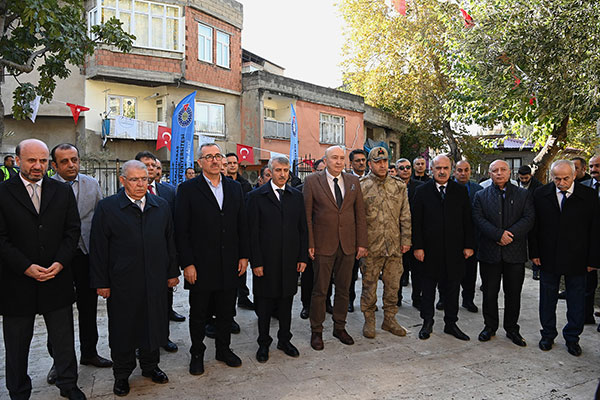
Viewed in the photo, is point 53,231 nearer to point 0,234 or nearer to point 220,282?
point 0,234

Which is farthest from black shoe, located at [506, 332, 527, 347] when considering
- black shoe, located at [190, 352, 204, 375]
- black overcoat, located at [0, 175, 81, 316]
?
black overcoat, located at [0, 175, 81, 316]

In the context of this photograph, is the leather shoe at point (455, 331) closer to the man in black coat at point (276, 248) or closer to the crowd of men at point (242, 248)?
the crowd of men at point (242, 248)

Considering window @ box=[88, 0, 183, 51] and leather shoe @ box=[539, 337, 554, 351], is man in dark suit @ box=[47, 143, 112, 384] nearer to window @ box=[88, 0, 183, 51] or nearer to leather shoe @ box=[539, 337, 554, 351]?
leather shoe @ box=[539, 337, 554, 351]

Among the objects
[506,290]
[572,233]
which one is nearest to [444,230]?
[506,290]

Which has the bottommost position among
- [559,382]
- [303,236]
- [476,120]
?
[559,382]

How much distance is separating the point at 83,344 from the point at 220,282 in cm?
147

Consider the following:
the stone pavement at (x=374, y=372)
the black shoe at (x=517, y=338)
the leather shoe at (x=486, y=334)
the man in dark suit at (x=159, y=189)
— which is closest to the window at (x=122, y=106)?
the man in dark suit at (x=159, y=189)

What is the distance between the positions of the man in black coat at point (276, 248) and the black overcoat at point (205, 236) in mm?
333

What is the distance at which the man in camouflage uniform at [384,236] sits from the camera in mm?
5113

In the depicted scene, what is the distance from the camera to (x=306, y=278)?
20.1ft

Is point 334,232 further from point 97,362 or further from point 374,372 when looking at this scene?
point 97,362

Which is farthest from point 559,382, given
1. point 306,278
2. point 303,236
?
point 306,278

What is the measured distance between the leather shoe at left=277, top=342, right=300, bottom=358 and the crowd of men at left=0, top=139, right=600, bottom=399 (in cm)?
1

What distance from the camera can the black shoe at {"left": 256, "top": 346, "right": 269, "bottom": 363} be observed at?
173 inches
